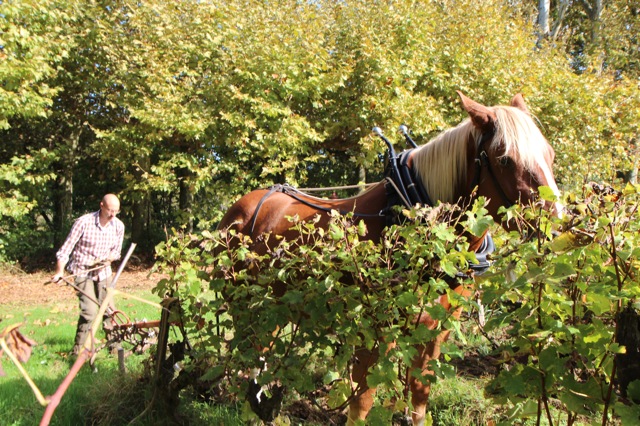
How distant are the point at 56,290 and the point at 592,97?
1413 cm

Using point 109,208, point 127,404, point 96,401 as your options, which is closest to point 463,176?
point 127,404

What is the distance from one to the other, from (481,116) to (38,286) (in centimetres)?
1157

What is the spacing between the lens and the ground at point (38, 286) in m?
9.01

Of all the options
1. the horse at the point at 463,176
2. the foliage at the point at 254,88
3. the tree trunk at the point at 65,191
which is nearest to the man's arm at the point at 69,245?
the horse at the point at 463,176

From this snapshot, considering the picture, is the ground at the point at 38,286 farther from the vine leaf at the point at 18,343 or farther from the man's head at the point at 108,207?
the vine leaf at the point at 18,343

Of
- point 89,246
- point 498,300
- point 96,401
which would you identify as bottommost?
point 96,401

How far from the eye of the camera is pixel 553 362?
1203 mm

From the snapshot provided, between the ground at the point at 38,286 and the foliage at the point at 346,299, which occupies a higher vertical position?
the foliage at the point at 346,299

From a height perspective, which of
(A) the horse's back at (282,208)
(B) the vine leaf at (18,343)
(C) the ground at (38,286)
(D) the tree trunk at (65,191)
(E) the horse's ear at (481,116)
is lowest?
(C) the ground at (38,286)

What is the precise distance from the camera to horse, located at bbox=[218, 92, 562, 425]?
2131mm

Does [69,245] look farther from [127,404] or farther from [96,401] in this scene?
[127,404]

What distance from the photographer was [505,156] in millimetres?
2150

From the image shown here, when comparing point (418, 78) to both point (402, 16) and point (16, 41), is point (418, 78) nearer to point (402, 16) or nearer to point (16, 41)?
point (402, 16)

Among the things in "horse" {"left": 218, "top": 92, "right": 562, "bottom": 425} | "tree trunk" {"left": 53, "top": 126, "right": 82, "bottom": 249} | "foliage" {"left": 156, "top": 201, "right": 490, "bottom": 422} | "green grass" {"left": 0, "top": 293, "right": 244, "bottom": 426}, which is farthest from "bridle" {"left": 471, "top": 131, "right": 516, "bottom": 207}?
"tree trunk" {"left": 53, "top": 126, "right": 82, "bottom": 249}
